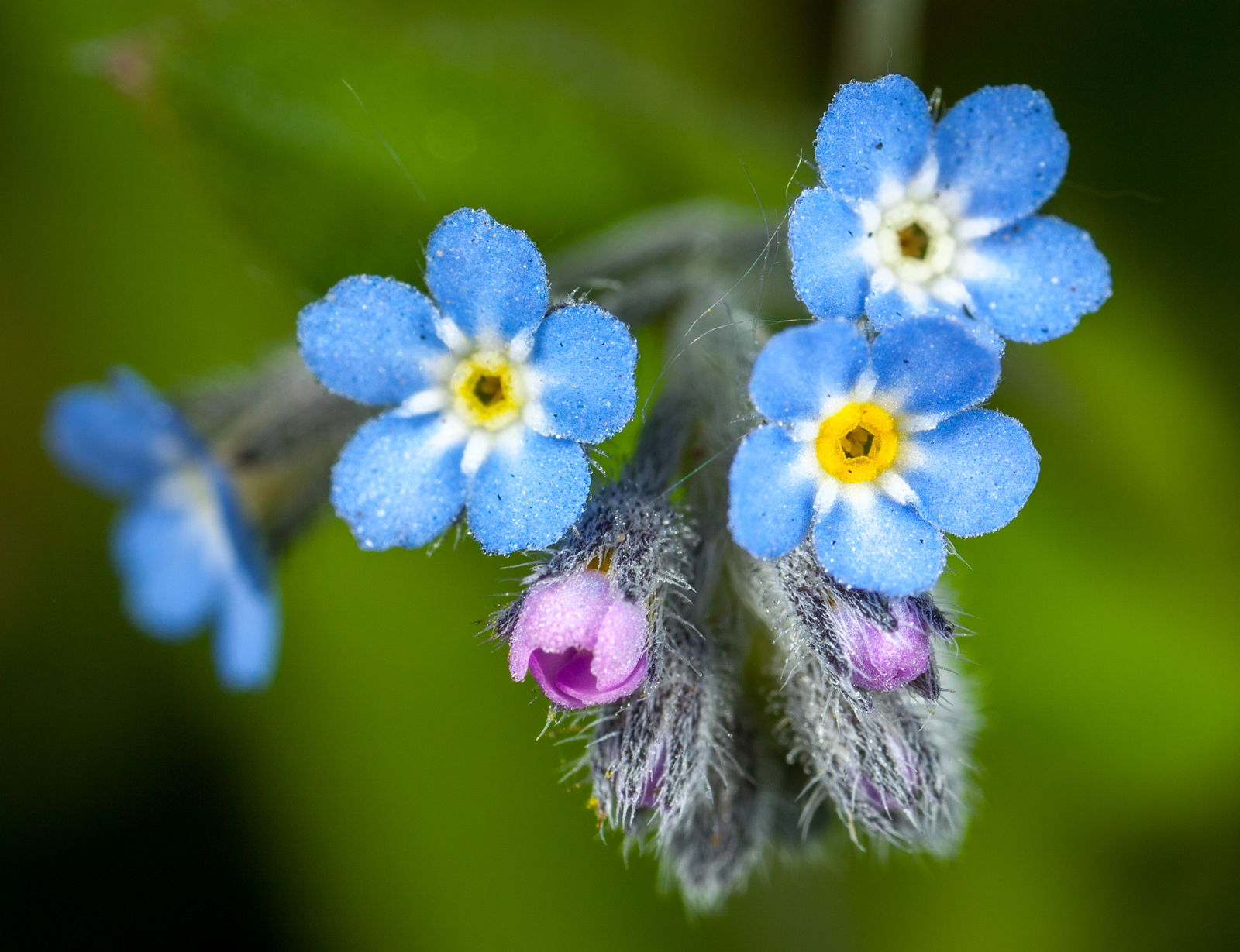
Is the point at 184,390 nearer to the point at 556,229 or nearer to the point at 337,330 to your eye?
the point at 556,229

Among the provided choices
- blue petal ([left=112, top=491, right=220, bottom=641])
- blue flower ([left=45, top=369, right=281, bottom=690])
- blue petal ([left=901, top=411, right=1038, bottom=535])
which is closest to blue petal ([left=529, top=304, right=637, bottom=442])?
blue petal ([left=901, top=411, right=1038, bottom=535])

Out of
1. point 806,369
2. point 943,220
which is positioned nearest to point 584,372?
point 806,369

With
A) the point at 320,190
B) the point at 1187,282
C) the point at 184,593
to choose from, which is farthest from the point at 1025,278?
the point at 1187,282

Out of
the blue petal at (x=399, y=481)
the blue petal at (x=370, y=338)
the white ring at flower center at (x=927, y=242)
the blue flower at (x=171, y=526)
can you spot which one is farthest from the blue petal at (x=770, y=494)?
the blue flower at (x=171, y=526)

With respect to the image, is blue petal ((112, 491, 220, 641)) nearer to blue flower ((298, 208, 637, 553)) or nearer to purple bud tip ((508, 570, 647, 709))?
blue flower ((298, 208, 637, 553))

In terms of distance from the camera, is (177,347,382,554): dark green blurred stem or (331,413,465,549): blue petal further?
(177,347,382,554): dark green blurred stem

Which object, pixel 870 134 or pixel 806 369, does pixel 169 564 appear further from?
pixel 870 134
